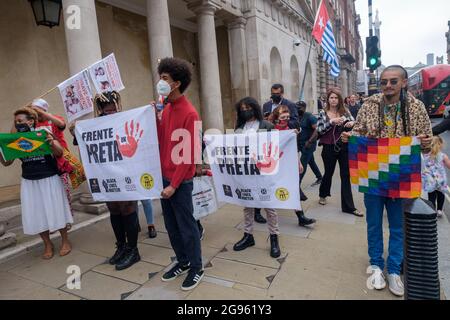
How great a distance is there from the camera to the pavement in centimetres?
284

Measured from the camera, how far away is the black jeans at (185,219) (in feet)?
9.50

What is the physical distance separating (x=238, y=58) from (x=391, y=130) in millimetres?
9517

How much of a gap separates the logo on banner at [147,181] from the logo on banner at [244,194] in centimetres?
99

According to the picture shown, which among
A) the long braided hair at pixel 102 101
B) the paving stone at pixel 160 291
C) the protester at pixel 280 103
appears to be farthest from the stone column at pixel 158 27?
the paving stone at pixel 160 291

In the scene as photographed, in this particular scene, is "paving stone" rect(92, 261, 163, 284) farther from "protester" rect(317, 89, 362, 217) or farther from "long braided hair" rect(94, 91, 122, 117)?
"protester" rect(317, 89, 362, 217)

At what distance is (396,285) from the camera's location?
2699 mm

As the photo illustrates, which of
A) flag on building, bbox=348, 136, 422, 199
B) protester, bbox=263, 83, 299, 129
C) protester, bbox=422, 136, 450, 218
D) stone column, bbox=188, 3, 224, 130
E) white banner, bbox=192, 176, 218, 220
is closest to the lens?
flag on building, bbox=348, 136, 422, 199

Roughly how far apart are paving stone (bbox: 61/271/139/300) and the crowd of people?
294 millimetres

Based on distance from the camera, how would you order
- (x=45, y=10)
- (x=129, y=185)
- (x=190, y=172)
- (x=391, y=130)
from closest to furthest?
(x=391, y=130), (x=190, y=172), (x=129, y=185), (x=45, y=10)

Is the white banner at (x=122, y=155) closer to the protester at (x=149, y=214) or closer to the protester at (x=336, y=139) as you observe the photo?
the protester at (x=149, y=214)

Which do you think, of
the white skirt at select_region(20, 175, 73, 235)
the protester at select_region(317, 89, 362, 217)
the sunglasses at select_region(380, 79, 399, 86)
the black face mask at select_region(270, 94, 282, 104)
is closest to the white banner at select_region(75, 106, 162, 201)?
the white skirt at select_region(20, 175, 73, 235)

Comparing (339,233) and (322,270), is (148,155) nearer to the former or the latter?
(322,270)

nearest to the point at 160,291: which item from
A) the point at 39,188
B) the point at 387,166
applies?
the point at 39,188

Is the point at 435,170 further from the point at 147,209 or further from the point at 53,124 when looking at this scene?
the point at 53,124
